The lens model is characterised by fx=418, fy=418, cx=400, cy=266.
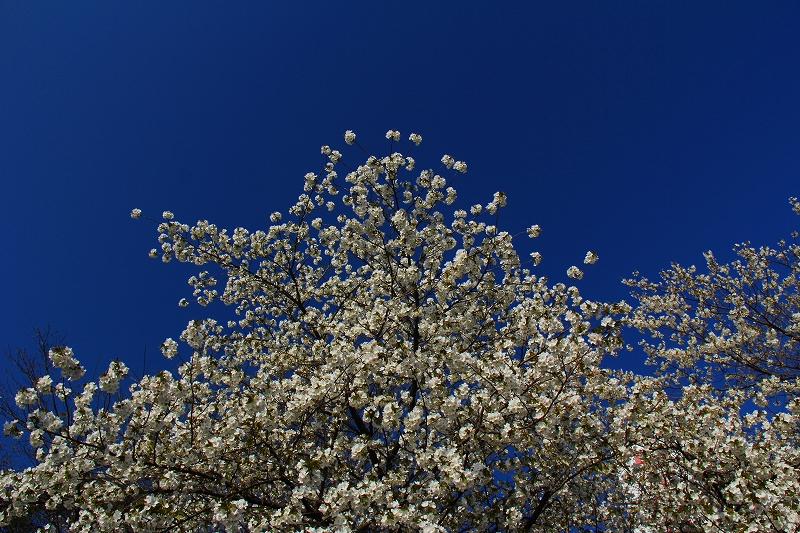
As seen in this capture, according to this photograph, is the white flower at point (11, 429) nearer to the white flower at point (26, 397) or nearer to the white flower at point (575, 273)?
the white flower at point (26, 397)

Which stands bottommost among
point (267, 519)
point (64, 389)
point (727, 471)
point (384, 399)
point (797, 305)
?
point (727, 471)

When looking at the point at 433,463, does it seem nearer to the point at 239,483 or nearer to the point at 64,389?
the point at 239,483

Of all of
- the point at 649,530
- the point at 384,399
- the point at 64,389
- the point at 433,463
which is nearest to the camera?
the point at 64,389

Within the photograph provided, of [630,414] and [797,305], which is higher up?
[797,305]

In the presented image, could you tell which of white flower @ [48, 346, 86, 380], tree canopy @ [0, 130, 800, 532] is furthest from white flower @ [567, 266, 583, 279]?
white flower @ [48, 346, 86, 380]

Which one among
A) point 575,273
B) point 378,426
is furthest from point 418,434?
point 575,273

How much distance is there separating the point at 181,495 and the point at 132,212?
259 inches

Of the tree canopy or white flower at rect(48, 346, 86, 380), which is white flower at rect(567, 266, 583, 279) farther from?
white flower at rect(48, 346, 86, 380)

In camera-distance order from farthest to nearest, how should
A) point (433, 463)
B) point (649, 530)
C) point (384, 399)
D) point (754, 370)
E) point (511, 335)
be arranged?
point (754, 370) → point (511, 335) → point (649, 530) → point (384, 399) → point (433, 463)

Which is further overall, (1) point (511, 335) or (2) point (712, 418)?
(1) point (511, 335)

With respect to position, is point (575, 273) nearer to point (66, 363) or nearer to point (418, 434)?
point (418, 434)

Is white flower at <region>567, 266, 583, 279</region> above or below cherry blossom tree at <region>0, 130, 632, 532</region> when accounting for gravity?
above

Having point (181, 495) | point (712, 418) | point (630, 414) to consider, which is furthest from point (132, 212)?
point (712, 418)

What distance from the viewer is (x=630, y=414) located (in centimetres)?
611
